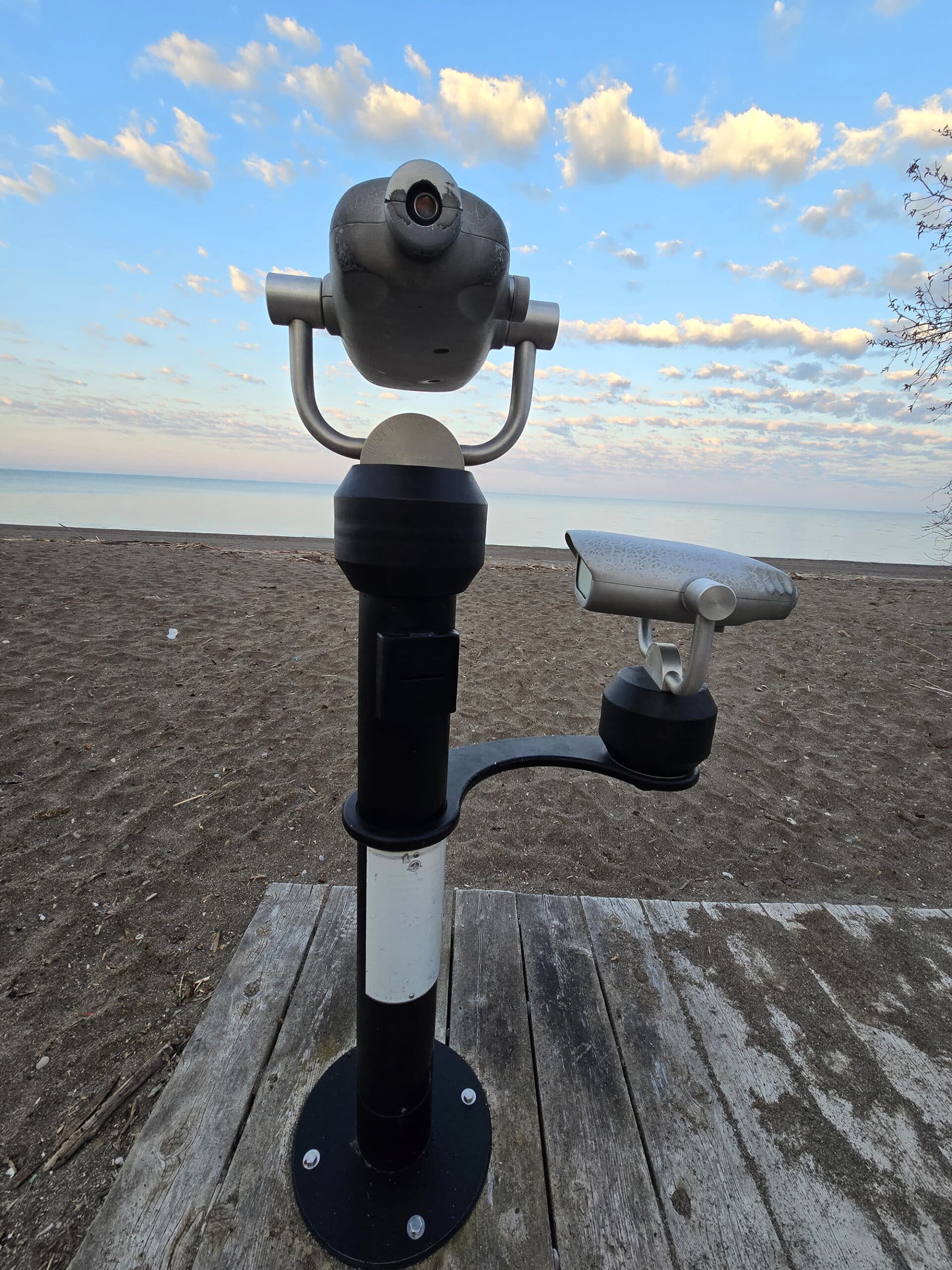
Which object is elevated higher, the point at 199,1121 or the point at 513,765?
the point at 513,765

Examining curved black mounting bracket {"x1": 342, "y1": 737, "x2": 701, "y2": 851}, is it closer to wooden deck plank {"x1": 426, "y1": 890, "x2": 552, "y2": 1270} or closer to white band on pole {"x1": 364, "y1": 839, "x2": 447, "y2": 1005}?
white band on pole {"x1": 364, "y1": 839, "x2": 447, "y2": 1005}

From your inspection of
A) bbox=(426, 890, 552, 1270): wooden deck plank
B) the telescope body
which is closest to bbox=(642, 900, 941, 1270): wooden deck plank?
bbox=(426, 890, 552, 1270): wooden deck plank

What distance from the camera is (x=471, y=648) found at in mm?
5168

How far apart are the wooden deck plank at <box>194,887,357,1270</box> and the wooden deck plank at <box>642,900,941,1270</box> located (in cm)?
79

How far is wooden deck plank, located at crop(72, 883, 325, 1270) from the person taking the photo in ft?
3.24

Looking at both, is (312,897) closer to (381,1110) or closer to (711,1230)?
(381,1110)

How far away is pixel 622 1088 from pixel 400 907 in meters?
0.74

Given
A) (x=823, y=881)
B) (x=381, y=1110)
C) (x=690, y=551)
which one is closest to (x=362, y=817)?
(x=381, y=1110)

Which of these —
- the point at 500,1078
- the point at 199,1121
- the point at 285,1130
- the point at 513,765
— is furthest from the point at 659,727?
the point at 199,1121

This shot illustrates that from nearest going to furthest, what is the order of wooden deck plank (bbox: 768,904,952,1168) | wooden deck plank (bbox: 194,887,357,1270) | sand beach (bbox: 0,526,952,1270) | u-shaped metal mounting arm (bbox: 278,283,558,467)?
u-shaped metal mounting arm (bbox: 278,283,558,467) → wooden deck plank (bbox: 194,887,357,1270) → wooden deck plank (bbox: 768,904,952,1168) → sand beach (bbox: 0,526,952,1270)

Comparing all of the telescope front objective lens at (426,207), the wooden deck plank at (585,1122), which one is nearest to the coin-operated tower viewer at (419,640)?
the telescope front objective lens at (426,207)

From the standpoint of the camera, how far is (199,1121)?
117cm

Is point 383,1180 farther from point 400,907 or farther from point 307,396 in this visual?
point 307,396

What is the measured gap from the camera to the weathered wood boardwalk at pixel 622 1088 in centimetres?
101
